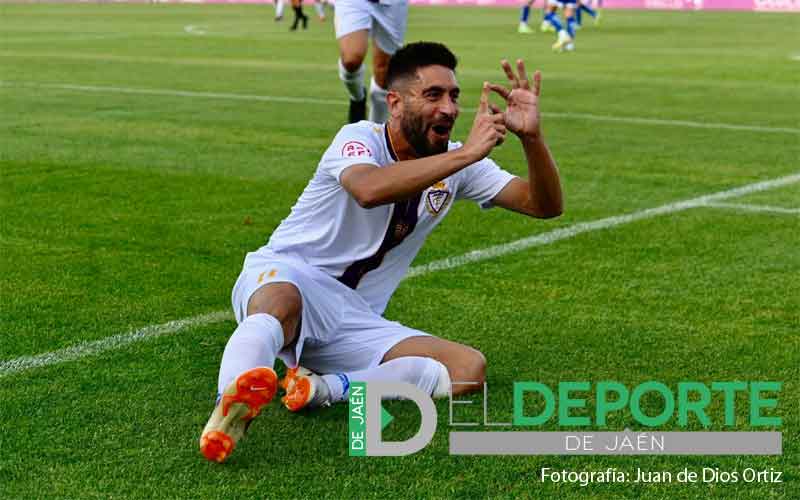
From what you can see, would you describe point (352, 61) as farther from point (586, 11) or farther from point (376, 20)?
point (586, 11)

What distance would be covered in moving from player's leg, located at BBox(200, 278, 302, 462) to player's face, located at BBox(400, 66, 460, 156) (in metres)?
0.78

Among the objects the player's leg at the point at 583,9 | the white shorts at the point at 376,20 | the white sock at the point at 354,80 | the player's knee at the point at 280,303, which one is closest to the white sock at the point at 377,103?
the white sock at the point at 354,80

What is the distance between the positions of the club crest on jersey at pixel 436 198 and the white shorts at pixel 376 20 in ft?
19.9

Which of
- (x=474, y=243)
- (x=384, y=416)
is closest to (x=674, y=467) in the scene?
(x=384, y=416)

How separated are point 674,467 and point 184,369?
74.2 inches

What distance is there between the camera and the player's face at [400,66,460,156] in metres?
4.82

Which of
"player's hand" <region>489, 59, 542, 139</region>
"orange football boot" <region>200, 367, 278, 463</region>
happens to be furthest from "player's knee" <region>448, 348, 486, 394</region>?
"orange football boot" <region>200, 367, 278, 463</region>

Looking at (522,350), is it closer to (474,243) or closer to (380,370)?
(380,370)

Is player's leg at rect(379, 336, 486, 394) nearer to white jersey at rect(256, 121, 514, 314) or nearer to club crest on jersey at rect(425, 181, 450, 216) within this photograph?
white jersey at rect(256, 121, 514, 314)

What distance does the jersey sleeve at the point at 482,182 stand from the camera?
5.36 m

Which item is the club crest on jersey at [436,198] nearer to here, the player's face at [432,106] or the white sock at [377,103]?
the player's face at [432,106]

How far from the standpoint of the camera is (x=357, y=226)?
5102 millimetres

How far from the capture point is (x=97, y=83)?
16484 mm

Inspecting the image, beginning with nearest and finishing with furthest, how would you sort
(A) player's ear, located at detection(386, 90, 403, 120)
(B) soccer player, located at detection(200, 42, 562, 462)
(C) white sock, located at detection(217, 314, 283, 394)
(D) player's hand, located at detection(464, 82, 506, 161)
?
1. (C) white sock, located at detection(217, 314, 283, 394)
2. (D) player's hand, located at detection(464, 82, 506, 161)
3. (B) soccer player, located at detection(200, 42, 562, 462)
4. (A) player's ear, located at detection(386, 90, 403, 120)
